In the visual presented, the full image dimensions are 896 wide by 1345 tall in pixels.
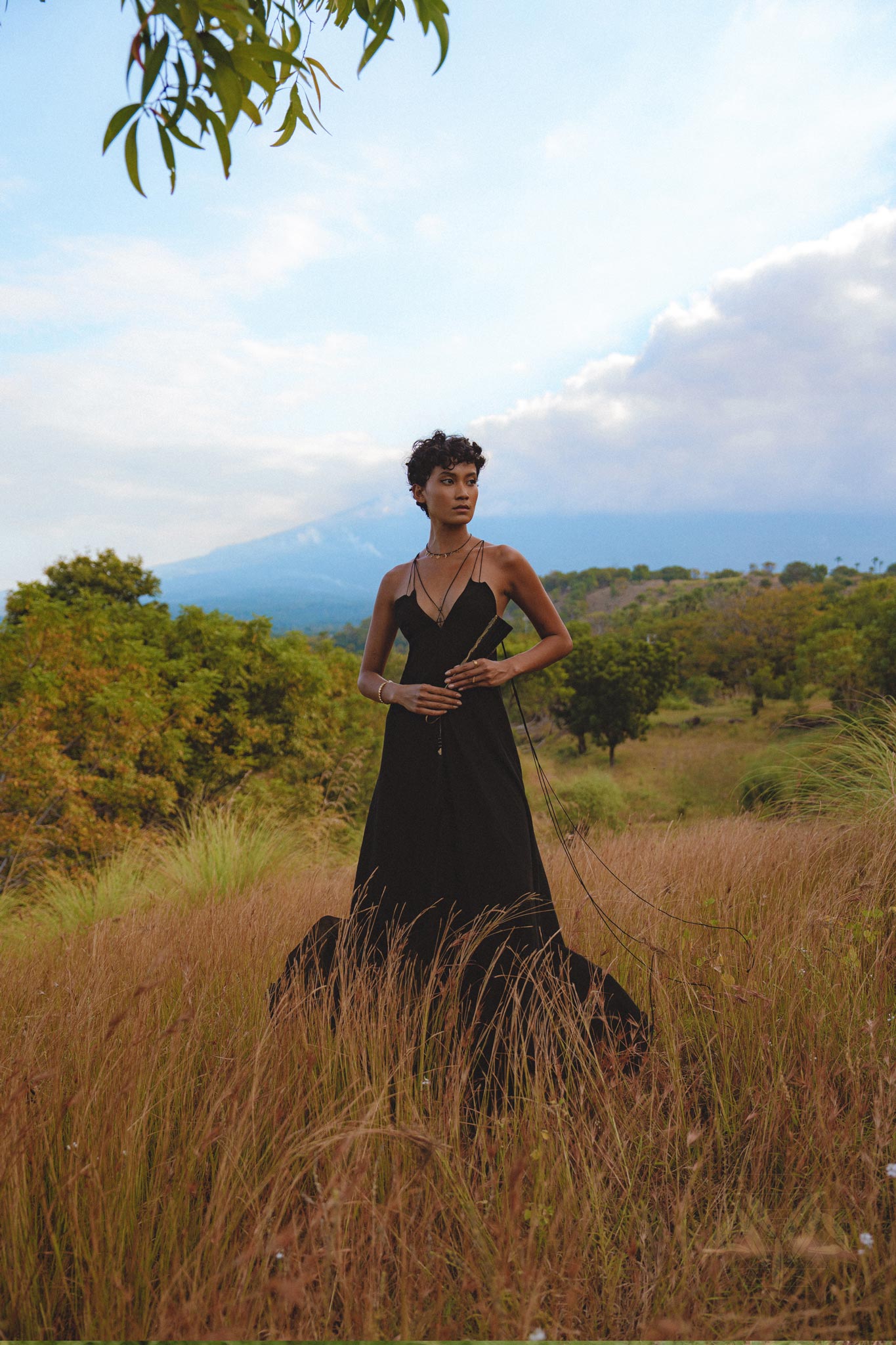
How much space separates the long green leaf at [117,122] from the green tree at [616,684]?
28.8 metres

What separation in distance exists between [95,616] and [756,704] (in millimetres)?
30155

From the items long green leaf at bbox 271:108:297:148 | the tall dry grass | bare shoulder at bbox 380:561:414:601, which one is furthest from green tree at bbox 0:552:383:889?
long green leaf at bbox 271:108:297:148

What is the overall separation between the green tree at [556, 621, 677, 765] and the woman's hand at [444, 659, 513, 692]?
2724 centimetres

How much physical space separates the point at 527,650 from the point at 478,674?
0.31m

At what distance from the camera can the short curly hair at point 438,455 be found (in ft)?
9.52

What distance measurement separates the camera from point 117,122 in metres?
1.17

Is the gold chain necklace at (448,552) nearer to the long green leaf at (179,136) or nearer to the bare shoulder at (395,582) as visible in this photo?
the bare shoulder at (395,582)

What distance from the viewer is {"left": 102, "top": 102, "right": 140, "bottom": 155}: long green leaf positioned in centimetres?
116

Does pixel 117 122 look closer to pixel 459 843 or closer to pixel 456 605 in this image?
pixel 456 605

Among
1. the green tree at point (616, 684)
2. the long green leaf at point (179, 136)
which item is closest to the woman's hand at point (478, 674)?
the long green leaf at point (179, 136)

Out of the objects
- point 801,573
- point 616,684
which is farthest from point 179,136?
point 801,573

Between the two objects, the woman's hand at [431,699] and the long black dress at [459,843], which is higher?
the woman's hand at [431,699]

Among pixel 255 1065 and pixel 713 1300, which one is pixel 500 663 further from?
pixel 713 1300

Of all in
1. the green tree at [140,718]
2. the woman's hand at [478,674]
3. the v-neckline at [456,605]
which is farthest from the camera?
the green tree at [140,718]
